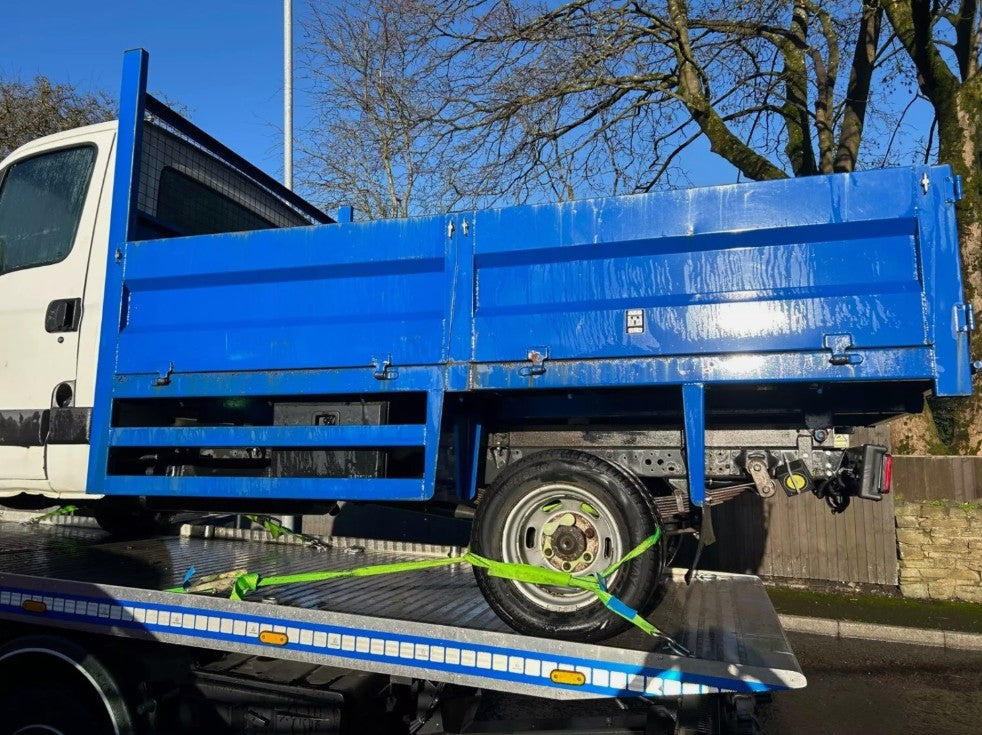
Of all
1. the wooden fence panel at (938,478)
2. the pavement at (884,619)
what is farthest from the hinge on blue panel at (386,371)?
the wooden fence panel at (938,478)

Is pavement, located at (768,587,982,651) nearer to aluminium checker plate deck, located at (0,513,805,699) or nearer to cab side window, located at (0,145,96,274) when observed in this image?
aluminium checker plate deck, located at (0,513,805,699)

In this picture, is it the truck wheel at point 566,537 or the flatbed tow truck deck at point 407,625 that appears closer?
the flatbed tow truck deck at point 407,625

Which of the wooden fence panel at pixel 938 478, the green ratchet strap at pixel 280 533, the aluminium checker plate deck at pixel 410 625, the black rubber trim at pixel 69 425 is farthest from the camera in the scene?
the wooden fence panel at pixel 938 478

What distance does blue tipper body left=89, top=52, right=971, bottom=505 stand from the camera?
2955 mm

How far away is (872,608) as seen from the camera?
8.04 metres

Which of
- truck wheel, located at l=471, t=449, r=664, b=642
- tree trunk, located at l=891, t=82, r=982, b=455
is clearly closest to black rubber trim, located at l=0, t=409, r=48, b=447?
truck wheel, located at l=471, t=449, r=664, b=642

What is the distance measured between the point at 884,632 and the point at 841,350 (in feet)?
18.3

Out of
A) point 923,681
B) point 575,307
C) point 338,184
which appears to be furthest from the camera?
point 338,184

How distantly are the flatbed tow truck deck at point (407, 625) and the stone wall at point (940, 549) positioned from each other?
5080 mm

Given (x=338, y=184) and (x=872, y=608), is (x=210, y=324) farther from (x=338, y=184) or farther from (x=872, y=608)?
(x=338, y=184)

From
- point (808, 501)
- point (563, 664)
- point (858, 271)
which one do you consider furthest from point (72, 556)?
point (808, 501)

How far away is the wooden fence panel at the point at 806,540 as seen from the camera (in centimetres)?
854

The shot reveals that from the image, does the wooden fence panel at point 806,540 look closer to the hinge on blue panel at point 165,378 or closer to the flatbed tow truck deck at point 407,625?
the flatbed tow truck deck at point 407,625

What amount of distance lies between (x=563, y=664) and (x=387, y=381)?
4.99 feet
